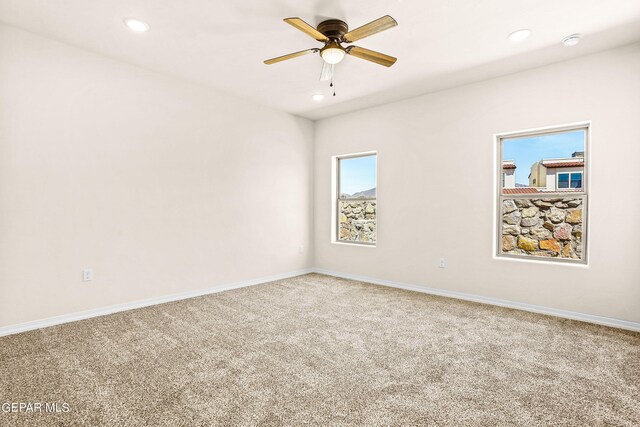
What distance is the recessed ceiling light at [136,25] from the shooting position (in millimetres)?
2673

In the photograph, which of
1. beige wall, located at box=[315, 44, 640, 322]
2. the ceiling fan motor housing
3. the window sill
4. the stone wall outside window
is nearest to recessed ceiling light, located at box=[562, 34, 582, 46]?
beige wall, located at box=[315, 44, 640, 322]

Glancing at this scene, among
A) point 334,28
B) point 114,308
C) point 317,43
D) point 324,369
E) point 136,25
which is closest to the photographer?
point 324,369

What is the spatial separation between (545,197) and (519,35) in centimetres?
175

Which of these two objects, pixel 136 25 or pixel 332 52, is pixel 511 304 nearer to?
pixel 332 52

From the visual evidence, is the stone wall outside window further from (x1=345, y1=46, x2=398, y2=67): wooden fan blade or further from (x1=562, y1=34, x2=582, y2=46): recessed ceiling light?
(x1=345, y1=46, x2=398, y2=67): wooden fan blade

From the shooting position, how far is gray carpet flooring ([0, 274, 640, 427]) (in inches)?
67.7

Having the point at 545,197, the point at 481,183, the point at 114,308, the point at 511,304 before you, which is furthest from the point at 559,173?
the point at 114,308

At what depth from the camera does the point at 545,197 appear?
11.8 feet

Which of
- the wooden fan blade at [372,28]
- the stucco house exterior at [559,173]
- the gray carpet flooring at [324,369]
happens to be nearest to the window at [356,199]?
the gray carpet flooring at [324,369]

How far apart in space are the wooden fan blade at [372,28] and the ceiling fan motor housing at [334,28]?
0.35 feet

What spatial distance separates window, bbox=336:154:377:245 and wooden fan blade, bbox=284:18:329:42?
2669 mm

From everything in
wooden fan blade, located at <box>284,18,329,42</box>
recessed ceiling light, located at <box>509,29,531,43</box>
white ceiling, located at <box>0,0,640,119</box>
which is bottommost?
wooden fan blade, located at <box>284,18,329,42</box>

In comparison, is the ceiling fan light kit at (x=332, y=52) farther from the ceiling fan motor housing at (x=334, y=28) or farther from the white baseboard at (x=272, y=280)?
the white baseboard at (x=272, y=280)

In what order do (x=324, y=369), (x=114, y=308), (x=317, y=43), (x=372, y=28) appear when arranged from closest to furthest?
(x=324, y=369)
(x=372, y=28)
(x=317, y=43)
(x=114, y=308)
